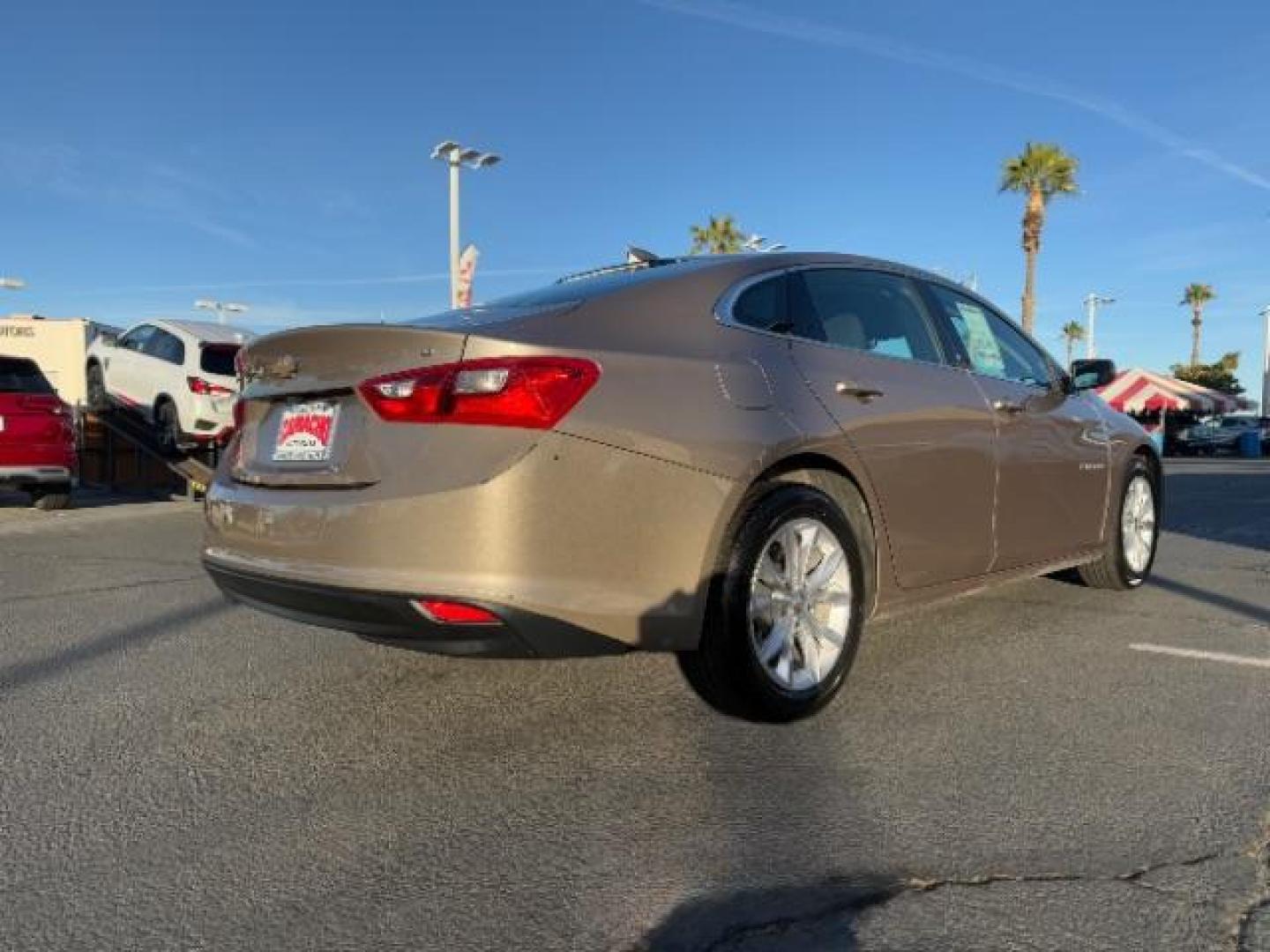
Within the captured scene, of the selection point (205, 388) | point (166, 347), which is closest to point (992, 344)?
point (205, 388)

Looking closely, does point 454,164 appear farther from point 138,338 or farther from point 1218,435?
point 1218,435

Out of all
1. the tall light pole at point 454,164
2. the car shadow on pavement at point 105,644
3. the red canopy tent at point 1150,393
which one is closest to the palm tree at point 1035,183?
the red canopy tent at point 1150,393

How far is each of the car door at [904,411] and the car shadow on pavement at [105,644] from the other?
127 inches

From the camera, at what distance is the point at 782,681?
331 centimetres

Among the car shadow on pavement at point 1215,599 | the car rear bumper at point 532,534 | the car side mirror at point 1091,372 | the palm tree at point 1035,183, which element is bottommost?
the car shadow on pavement at point 1215,599

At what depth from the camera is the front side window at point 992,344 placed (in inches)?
181

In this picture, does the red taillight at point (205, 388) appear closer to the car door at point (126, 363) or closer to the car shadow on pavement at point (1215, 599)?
the car door at point (126, 363)

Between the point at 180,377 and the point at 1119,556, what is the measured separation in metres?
10.9

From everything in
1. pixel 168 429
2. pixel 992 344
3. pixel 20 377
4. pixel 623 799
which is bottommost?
pixel 623 799

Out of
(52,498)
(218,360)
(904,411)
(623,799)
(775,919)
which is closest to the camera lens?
(775,919)

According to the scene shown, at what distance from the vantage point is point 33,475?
10.0m

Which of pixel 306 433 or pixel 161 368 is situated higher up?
pixel 161 368

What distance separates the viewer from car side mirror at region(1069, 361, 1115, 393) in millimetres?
5453

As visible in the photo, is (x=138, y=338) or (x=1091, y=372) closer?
(x=1091, y=372)
